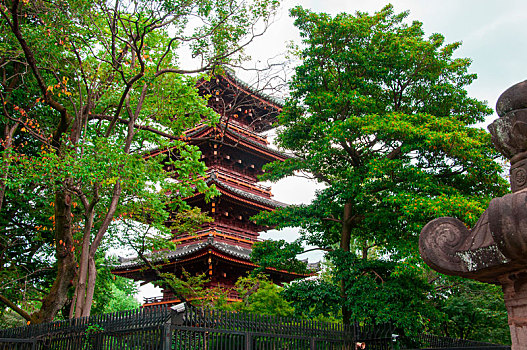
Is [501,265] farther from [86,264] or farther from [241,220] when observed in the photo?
[241,220]

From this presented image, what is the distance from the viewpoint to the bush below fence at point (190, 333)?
694cm

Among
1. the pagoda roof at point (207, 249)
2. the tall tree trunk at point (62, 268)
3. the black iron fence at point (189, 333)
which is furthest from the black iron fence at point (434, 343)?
the tall tree trunk at point (62, 268)

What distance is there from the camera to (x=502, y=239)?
3334 mm

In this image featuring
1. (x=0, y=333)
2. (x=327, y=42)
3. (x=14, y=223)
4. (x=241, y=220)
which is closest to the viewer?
(x=0, y=333)

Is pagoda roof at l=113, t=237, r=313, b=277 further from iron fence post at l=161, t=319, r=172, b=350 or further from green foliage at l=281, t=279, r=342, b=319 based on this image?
iron fence post at l=161, t=319, r=172, b=350

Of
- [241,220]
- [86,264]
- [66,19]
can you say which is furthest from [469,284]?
[66,19]

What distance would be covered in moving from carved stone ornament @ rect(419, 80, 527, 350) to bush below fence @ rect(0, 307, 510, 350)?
178 inches

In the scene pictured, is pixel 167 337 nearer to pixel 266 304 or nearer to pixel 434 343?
pixel 434 343

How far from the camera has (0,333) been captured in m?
10.3

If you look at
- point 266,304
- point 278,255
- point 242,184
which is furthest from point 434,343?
point 242,184

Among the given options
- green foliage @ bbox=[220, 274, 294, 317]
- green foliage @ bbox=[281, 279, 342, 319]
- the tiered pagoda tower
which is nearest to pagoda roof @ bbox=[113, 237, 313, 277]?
the tiered pagoda tower

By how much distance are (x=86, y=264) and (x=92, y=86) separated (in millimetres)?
4317

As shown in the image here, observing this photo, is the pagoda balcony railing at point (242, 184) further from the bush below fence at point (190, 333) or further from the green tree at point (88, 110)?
the bush below fence at point (190, 333)

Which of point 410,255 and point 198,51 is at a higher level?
point 198,51
